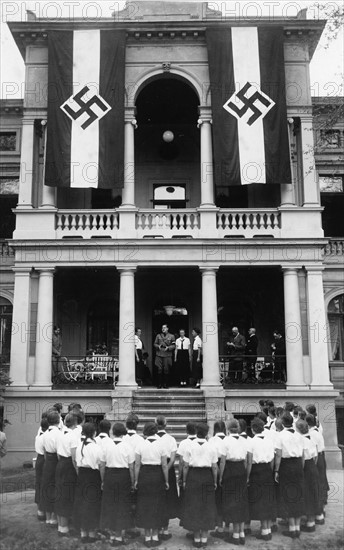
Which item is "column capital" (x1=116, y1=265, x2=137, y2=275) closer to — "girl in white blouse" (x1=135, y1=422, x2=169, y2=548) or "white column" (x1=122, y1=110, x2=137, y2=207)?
"white column" (x1=122, y1=110, x2=137, y2=207)

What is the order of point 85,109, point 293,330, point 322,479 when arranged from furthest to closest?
point 85,109, point 293,330, point 322,479

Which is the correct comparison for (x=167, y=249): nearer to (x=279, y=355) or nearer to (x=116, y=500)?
(x=279, y=355)

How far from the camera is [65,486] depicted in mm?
10250

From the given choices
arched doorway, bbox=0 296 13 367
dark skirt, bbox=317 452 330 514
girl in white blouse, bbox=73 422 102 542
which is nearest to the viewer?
girl in white blouse, bbox=73 422 102 542

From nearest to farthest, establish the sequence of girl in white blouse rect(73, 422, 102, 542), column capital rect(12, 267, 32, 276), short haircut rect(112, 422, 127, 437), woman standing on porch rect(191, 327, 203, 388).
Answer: short haircut rect(112, 422, 127, 437) < girl in white blouse rect(73, 422, 102, 542) < column capital rect(12, 267, 32, 276) < woman standing on porch rect(191, 327, 203, 388)

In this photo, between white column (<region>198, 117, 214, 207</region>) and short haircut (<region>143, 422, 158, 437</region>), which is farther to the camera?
white column (<region>198, 117, 214, 207</region>)

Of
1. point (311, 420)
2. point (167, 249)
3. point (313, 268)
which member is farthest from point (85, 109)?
point (311, 420)

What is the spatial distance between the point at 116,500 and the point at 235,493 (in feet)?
6.58

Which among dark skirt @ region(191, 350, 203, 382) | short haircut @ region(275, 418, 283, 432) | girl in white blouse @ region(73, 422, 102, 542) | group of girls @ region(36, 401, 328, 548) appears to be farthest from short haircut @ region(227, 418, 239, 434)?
dark skirt @ region(191, 350, 203, 382)

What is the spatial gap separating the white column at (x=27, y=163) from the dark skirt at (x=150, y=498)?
13093 millimetres

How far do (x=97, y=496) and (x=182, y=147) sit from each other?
59.1 ft

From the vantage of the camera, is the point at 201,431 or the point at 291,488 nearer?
the point at 201,431

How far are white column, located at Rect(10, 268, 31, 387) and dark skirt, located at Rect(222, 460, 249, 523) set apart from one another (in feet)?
35.7

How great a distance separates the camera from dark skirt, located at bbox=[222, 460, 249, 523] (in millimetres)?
9930
